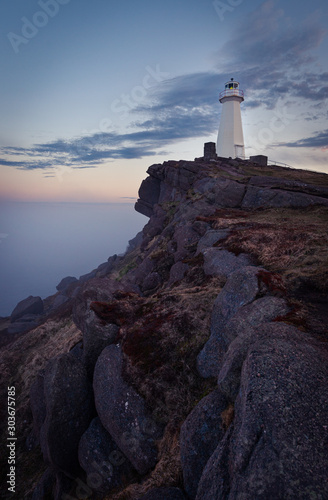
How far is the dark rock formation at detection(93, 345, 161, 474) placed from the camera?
8273mm

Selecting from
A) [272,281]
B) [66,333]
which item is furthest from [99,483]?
[66,333]

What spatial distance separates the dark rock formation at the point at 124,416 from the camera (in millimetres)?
8273

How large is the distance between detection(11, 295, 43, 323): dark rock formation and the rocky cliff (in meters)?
33.4

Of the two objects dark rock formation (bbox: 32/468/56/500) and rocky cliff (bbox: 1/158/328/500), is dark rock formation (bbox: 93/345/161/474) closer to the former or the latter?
rocky cliff (bbox: 1/158/328/500)

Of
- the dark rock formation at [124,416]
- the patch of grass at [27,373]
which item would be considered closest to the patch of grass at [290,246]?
the dark rock formation at [124,416]

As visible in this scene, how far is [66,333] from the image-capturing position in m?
23.7

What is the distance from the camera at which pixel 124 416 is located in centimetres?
892

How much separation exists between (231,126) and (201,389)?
2407 inches

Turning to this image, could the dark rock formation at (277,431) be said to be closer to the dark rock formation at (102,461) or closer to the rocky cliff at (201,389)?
the rocky cliff at (201,389)

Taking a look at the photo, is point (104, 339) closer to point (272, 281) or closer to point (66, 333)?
point (272, 281)

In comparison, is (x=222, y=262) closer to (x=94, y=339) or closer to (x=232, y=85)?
(x=94, y=339)

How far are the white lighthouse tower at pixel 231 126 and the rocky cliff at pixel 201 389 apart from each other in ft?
144

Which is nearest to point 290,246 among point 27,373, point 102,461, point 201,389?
point 201,389

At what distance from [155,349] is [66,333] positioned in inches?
647
